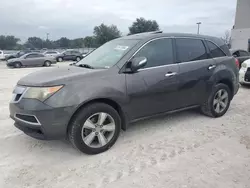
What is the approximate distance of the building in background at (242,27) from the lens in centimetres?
2634

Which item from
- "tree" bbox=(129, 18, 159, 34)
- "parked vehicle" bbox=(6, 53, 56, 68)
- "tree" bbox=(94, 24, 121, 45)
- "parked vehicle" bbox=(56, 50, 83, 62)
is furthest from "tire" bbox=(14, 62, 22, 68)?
"tree" bbox=(129, 18, 159, 34)

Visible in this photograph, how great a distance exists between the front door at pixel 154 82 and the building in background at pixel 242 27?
25288mm

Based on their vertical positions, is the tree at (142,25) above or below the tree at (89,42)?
above

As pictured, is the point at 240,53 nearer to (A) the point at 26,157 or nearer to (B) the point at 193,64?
(B) the point at 193,64

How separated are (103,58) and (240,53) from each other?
391 inches

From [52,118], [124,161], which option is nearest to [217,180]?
[124,161]

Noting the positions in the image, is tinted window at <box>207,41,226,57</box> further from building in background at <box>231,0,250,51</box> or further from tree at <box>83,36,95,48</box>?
tree at <box>83,36,95,48</box>

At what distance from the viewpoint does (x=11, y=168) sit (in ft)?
10.4

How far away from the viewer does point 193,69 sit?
4.40 meters

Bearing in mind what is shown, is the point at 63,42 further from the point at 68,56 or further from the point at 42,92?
the point at 42,92

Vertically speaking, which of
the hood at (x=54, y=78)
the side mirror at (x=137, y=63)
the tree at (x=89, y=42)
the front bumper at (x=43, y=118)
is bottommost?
the front bumper at (x=43, y=118)

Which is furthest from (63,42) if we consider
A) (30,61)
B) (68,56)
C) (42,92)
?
(42,92)

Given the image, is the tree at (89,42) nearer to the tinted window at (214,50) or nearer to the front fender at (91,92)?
the tinted window at (214,50)

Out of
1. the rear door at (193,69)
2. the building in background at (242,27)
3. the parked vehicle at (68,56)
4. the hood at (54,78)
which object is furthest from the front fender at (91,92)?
the parked vehicle at (68,56)
